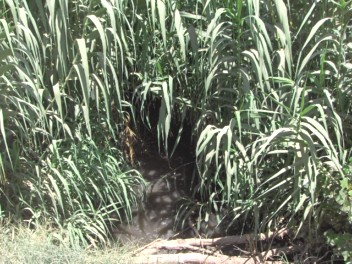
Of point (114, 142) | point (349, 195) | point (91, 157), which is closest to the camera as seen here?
point (349, 195)

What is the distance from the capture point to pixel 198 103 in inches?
131

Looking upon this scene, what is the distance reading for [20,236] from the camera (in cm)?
304

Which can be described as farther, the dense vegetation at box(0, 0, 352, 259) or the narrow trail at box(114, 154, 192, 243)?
the narrow trail at box(114, 154, 192, 243)

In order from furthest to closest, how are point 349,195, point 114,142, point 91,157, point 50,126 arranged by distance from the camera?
point 114,142 < point 91,157 < point 50,126 < point 349,195

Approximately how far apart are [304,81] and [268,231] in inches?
32.8

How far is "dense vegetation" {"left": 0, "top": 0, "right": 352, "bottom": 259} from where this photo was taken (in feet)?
9.36

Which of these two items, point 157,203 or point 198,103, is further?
point 157,203

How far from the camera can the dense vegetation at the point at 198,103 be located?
285 centimetres

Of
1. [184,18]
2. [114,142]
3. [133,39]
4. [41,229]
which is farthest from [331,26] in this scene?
[41,229]

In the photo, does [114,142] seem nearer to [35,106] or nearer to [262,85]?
[35,106]

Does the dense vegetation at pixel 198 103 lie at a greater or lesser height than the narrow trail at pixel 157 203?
greater

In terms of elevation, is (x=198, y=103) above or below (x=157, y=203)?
above

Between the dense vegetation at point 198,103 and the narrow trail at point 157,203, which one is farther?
the narrow trail at point 157,203

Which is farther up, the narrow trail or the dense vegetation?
the dense vegetation
